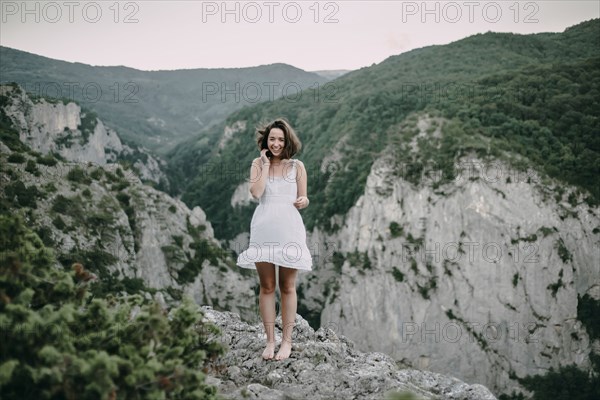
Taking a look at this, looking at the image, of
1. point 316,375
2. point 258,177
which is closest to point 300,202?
point 258,177

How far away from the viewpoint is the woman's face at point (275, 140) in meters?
6.10

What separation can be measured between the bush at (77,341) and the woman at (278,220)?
127 centimetres

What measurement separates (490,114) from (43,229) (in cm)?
5458

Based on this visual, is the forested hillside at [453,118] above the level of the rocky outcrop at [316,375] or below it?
above

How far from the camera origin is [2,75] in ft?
439

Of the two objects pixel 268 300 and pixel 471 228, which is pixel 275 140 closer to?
pixel 268 300

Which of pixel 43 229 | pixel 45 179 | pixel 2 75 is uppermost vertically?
pixel 2 75

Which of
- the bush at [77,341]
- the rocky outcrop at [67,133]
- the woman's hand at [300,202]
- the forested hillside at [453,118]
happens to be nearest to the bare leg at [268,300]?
the woman's hand at [300,202]

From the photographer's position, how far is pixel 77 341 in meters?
4.11

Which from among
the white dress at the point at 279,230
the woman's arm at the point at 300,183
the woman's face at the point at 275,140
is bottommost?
the white dress at the point at 279,230


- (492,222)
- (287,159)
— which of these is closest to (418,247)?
(492,222)

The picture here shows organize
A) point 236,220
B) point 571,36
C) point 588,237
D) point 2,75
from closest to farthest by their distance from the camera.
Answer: point 588,237, point 236,220, point 571,36, point 2,75

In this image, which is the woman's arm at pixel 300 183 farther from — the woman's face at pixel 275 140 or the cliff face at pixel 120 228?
the cliff face at pixel 120 228

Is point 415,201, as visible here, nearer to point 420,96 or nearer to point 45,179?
point 420,96
